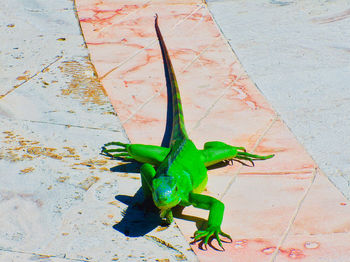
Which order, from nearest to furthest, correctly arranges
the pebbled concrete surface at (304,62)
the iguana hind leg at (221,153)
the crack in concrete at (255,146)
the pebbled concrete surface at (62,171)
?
the pebbled concrete surface at (62,171)
the crack in concrete at (255,146)
the iguana hind leg at (221,153)
the pebbled concrete surface at (304,62)

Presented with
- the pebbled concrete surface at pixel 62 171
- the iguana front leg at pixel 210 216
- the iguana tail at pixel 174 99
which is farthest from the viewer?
the iguana tail at pixel 174 99

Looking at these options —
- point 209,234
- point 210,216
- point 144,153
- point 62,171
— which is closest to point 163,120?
point 144,153

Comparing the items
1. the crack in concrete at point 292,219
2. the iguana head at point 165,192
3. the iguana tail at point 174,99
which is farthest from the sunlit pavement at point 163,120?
the iguana head at point 165,192

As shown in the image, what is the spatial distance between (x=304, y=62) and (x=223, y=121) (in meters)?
1.79

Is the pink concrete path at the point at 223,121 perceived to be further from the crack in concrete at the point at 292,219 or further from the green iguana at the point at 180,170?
the green iguana at the point at 180,170

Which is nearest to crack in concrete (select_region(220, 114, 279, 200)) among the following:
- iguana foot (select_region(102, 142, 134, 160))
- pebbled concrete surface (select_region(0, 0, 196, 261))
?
pebbled concrete surface (select_region(0, 0, 196, 261))

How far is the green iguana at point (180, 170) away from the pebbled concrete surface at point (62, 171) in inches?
6.8

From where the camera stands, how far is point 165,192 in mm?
3623

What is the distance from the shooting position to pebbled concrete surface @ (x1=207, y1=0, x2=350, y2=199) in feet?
17.4

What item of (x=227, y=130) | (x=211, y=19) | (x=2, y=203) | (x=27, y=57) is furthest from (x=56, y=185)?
(x=211, y=19)

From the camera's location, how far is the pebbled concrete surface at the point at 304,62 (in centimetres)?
529

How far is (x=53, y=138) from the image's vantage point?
5.10 meters

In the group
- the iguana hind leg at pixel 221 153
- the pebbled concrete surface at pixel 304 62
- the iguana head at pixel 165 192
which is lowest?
the pebbled concrete surface at pixel 304 62

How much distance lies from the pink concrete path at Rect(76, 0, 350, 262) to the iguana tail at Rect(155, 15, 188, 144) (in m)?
0.10
